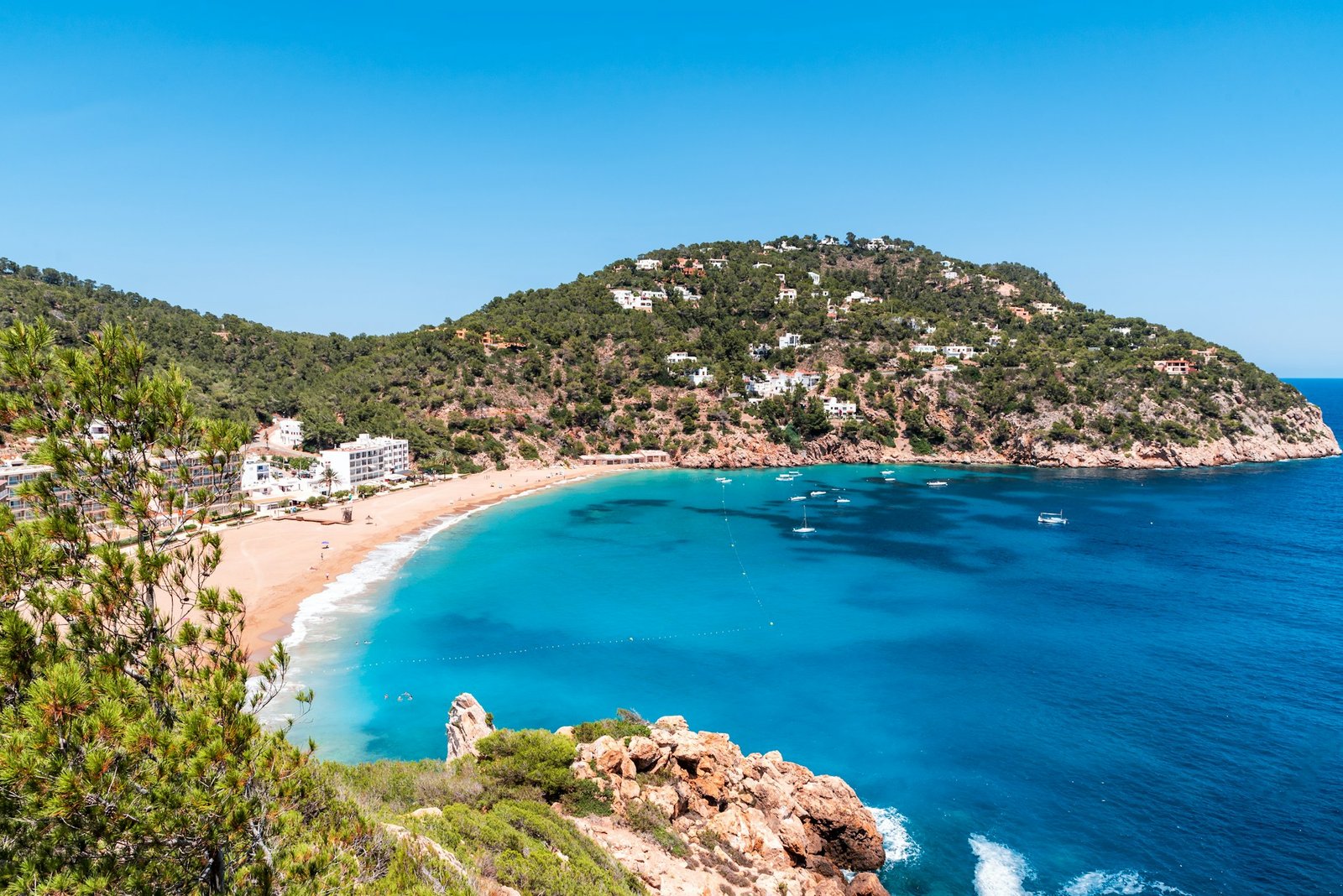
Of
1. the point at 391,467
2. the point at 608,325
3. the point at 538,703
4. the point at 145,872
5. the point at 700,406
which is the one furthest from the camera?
the point at 608,325

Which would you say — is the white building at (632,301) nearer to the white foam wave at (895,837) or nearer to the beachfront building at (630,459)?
the beachfront building at (630,459)

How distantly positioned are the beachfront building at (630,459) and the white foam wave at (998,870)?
65.9 m

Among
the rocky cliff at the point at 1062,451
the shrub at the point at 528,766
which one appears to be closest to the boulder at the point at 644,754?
the shrub at the point at 528,766

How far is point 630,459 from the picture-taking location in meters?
81.7

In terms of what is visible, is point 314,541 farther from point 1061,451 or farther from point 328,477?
point 1061,451

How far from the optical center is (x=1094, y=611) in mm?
33812

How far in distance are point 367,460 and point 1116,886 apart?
62932mm

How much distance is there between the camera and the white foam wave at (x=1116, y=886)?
1562cm

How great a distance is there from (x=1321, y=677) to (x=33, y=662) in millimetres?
36939

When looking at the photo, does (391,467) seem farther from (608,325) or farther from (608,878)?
(608,878)

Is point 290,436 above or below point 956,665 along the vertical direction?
above

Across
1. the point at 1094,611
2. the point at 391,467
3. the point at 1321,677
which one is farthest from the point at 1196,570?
the point at 391,467

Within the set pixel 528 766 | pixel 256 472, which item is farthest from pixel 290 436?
pixel 528 766

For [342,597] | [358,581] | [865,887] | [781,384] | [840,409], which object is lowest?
[865,887]
